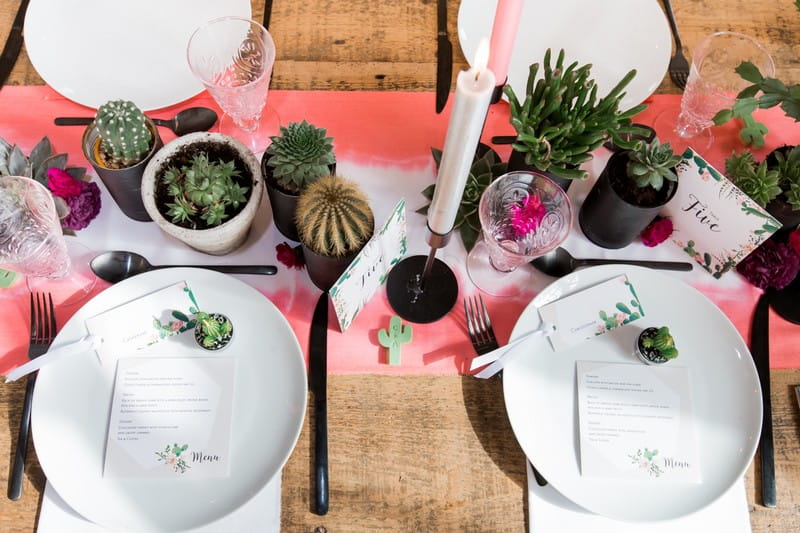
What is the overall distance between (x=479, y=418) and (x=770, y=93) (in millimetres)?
665

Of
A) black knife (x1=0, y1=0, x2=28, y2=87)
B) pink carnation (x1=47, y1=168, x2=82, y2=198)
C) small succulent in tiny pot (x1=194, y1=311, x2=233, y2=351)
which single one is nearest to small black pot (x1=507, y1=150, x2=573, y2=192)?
small succulent in tiny pot (x1=194, y1=311, x2=233, y2=351)

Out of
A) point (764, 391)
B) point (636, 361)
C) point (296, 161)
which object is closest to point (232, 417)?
point (296, 161)

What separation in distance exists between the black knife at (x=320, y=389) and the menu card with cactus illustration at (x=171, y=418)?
12cm

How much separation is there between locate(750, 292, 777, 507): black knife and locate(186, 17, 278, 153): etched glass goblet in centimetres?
91

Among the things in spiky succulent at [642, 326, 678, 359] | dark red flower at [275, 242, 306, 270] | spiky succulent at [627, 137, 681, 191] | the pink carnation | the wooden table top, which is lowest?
the wooden table top

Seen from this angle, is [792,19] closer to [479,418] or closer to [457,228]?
[457,228]

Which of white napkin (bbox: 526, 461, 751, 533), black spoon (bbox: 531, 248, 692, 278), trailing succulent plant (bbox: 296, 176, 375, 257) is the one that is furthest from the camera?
black spoon (bbox: 531, 248, 692, 278)

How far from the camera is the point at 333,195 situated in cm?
74

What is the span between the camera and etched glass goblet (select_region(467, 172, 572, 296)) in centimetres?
86

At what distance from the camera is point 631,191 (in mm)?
900

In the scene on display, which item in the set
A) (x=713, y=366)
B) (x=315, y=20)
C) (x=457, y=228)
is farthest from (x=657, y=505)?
(x=315, y=20)

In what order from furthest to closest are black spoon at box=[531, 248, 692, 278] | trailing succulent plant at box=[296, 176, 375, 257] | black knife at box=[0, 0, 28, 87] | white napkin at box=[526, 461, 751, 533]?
black knife at box=[0, 0, 28, 87]
black spoon at box=[531, 248, 692, 278]
white napkin at box=[526, 461, 751, 533]
trailing succulent plant at box=[296, 176, 375, 257]

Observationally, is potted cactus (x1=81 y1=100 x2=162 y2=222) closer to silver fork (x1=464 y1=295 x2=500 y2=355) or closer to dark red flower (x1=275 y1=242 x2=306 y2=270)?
dark red flower (x1=275 y1=242 x2=306 y2=270)

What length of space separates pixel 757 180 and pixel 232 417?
2.89 ft
